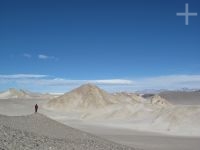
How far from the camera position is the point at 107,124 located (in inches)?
3017

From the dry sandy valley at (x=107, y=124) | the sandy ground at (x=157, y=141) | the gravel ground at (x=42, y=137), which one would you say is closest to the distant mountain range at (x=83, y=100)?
the dry sandy valley at (x=107, y=124)

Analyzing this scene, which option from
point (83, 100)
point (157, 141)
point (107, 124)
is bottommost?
point (157, 141)

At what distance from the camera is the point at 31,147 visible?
738 inches

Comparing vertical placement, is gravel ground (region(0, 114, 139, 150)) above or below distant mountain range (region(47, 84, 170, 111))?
below

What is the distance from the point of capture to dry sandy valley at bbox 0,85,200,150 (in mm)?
24747

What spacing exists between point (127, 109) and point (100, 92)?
40028mm

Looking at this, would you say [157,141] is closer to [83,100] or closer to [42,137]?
[42,137]

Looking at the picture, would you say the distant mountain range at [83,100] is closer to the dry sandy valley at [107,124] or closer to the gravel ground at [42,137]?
the dry sandy valley at [107,124]

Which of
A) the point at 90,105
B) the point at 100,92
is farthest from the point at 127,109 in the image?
the point at 100,92

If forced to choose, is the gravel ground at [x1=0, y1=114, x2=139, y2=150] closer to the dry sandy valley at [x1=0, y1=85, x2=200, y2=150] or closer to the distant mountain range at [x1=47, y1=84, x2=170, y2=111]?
the dry sandy valley at [x1=0, y1=85, x2=200, y2=150]

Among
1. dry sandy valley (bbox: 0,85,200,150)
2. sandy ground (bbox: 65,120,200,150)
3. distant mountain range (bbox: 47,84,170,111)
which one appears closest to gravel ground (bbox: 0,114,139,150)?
dry sandy valley (bbox: 0,85,200,150)

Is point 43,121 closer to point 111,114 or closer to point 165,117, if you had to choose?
point 165,117

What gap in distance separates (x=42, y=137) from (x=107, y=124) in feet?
175

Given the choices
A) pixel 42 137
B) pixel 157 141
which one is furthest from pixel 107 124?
pixel 42 137
